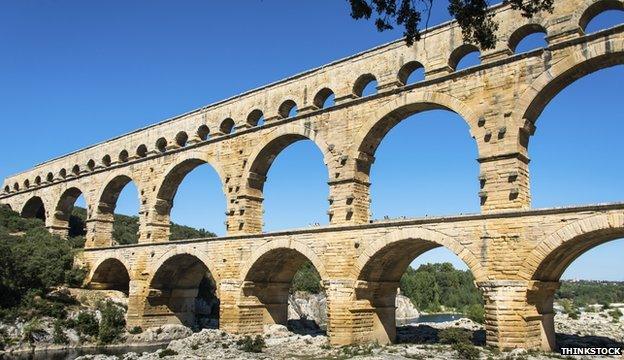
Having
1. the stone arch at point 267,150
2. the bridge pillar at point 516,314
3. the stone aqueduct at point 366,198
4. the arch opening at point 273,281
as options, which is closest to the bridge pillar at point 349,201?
the stone aqueduct at point 366,198

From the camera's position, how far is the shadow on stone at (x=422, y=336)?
805 inches

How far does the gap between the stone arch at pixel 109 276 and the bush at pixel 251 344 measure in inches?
448

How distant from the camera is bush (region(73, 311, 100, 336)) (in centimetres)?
2602

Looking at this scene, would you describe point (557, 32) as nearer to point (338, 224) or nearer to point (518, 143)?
point (518, 143)

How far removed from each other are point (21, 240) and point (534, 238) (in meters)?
29.3

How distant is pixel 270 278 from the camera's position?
23703 millimetres

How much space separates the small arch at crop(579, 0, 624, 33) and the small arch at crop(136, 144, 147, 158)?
22678mm

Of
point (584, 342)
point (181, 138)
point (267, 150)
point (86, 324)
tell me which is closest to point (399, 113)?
point (267, 150)

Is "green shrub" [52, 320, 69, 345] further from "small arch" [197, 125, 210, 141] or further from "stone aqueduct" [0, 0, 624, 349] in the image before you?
"small arch" [197, 125, 210, 141]

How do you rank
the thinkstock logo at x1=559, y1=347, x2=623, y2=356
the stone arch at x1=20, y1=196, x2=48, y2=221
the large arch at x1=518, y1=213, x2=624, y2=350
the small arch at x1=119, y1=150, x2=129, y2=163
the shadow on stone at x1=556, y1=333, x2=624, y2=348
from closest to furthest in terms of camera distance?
the large arch at x1=518, y1=213, x2=624, y2=350
the thinkstock logo at x1=559, y1=347, x2=623, y2=356
the shadow on stone at x1=556, y1=333, x2=624, y2=348
the small arch at x1=119, y1=150, x2=129, y2=163
the stone arch at x1=20, y1=196, x2=48, y2=221

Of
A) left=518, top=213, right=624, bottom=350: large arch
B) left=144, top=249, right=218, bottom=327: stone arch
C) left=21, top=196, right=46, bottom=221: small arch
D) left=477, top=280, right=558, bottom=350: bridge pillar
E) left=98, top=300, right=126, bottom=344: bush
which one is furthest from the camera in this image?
left=21, top=196, right=46, bottom=221: small arch

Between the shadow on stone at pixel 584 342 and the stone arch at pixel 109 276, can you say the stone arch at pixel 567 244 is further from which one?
the stone arch at pixel 109 276

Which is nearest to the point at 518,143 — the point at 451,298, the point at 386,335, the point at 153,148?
the point at 386,335

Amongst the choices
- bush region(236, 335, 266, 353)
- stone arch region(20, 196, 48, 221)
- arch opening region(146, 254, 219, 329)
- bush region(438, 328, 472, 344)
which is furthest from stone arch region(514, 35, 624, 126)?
stone arch region(20, 196, 48, 221)
